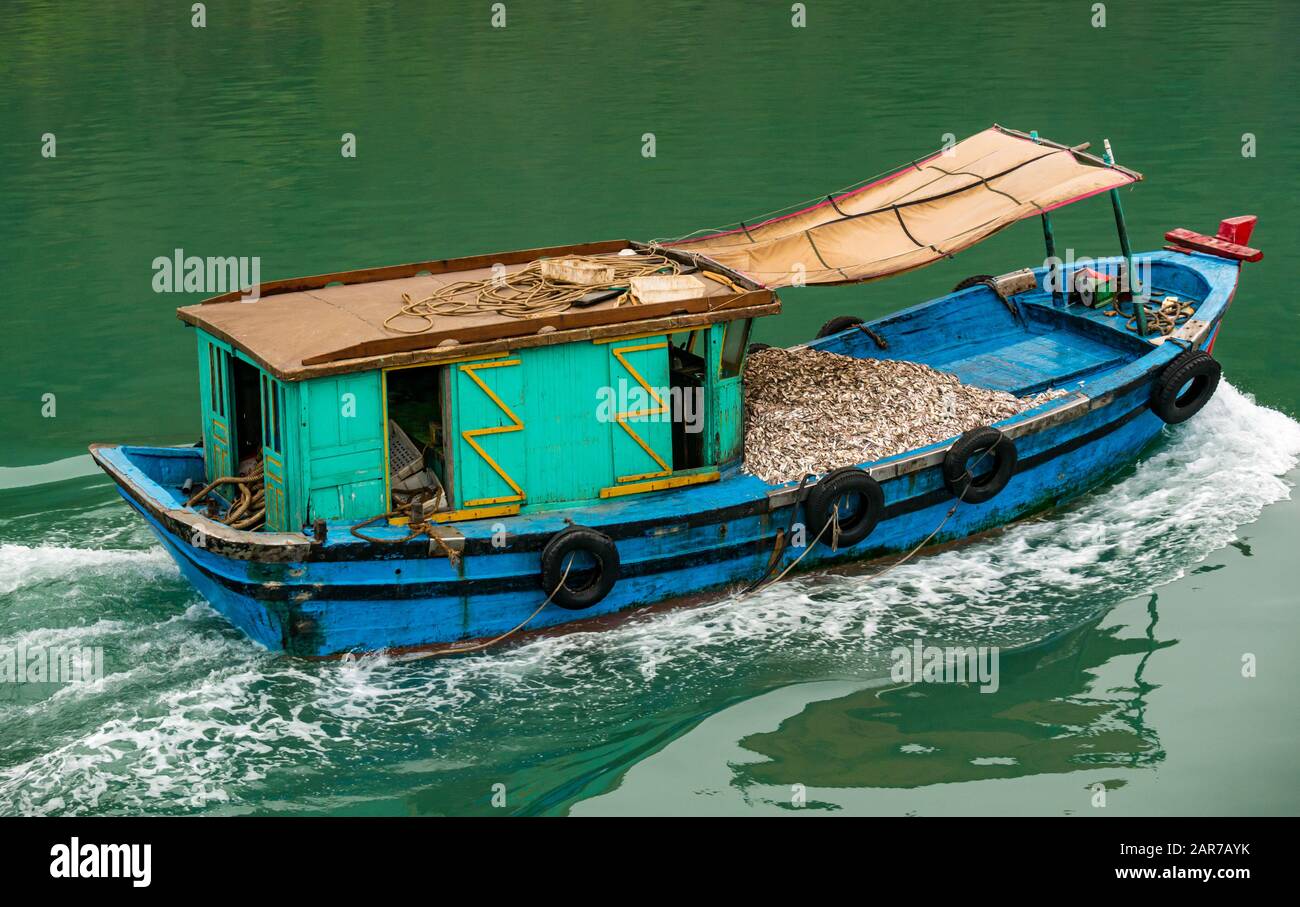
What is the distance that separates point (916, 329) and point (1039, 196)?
7.40 feet

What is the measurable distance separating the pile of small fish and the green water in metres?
1.05

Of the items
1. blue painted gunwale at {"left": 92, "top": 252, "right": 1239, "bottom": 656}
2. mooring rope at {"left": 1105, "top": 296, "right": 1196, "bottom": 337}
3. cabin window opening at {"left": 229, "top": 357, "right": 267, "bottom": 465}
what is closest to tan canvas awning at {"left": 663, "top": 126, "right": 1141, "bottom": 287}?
blue painted gunwale at {"left": 92, "top": 252, "right": 1239, "bottom": 656}

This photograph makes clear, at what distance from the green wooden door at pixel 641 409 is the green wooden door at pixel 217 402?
298 centimetres

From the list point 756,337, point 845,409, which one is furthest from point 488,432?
point 756,337

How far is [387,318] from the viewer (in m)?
11.5

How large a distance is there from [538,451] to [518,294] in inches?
52.3

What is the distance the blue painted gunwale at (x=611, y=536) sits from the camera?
10.9m

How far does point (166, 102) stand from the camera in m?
30.6

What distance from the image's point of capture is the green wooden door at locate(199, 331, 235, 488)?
38.7 ft

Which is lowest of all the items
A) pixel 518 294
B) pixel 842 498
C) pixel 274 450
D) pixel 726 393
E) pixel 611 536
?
pixel 611 536

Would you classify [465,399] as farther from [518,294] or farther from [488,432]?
[518,294]

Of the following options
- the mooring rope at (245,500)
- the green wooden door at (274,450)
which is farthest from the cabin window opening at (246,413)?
the green wooden door at (274,450)

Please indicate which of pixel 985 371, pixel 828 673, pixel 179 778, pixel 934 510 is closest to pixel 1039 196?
pixel 985 371

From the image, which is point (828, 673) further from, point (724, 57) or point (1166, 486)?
point (724, 57)
